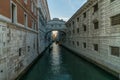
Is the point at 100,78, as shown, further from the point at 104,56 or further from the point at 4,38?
the point at 4,38

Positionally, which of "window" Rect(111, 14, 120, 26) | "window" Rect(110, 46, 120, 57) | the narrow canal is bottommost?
the narrow canal

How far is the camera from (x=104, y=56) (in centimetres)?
1309

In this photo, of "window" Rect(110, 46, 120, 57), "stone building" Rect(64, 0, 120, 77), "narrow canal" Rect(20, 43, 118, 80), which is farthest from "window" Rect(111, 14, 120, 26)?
"narrow canal" Rect(20, 43, 118, 80)

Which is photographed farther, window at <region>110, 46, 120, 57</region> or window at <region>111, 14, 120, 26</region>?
window at <region>111, 14, 120, 26</region>

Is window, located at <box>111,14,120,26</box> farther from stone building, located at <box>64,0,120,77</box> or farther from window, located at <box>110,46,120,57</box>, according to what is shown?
window, located at <box>110,46,120,57</box>

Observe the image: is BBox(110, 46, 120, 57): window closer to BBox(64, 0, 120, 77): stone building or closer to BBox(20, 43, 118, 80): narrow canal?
BBox(64, 0, 120, 77): stone building

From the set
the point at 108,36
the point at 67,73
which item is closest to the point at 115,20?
the point at 108,36

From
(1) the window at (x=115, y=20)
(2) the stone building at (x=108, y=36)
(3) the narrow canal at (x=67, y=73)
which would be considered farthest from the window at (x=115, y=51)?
(1) the window at (x=115, y=20)

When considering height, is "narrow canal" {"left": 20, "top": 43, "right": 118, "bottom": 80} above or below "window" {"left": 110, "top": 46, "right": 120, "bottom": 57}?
below

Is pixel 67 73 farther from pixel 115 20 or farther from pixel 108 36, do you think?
pixel 115 20

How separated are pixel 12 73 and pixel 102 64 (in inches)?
355

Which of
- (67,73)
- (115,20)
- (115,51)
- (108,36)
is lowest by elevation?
(67,73)

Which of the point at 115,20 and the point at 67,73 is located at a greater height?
the point at 115,20

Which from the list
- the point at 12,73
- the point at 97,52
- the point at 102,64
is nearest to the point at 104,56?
the point at 102,64
